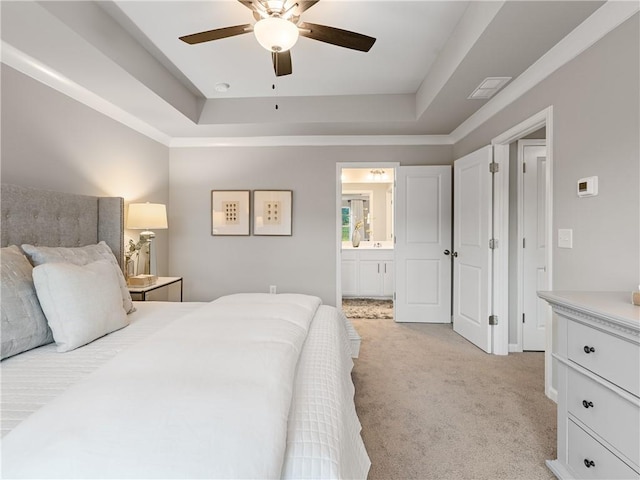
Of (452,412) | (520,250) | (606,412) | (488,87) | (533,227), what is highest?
Result: (488,87)

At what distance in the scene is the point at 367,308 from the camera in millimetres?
4672

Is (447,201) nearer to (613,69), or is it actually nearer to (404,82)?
(404,82)

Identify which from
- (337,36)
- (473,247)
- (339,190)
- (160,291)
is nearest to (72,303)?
(337,36)

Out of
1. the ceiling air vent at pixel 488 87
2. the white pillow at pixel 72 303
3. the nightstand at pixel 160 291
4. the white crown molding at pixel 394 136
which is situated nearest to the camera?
the white pillow at pixel 72 303

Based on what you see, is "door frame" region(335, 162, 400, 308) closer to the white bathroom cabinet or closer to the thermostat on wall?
the white bathroom cabinet

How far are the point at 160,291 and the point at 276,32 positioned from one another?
312cm

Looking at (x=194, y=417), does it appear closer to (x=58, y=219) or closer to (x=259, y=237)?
(x=58, y=219)

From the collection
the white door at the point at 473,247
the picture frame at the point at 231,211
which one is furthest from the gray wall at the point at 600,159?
the picture frame at the point at 231,211

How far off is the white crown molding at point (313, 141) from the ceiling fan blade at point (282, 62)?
1791 mm

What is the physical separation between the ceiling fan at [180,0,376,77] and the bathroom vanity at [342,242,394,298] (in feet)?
12.4

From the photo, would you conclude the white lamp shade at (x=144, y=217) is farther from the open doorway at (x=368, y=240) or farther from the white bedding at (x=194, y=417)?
the open doorway at (x=368, y=240)

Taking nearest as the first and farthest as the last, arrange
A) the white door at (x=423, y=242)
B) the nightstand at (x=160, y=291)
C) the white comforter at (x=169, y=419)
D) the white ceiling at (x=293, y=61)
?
the white comforter at (x=169, y=419)
the white ceiling at (x=293, y=61)
the nightstand at (x=160, y=291)
the white door at (x=423, y=242)

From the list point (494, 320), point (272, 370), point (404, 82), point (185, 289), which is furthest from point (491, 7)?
point (185, 289)

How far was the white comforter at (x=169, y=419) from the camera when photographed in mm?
677
